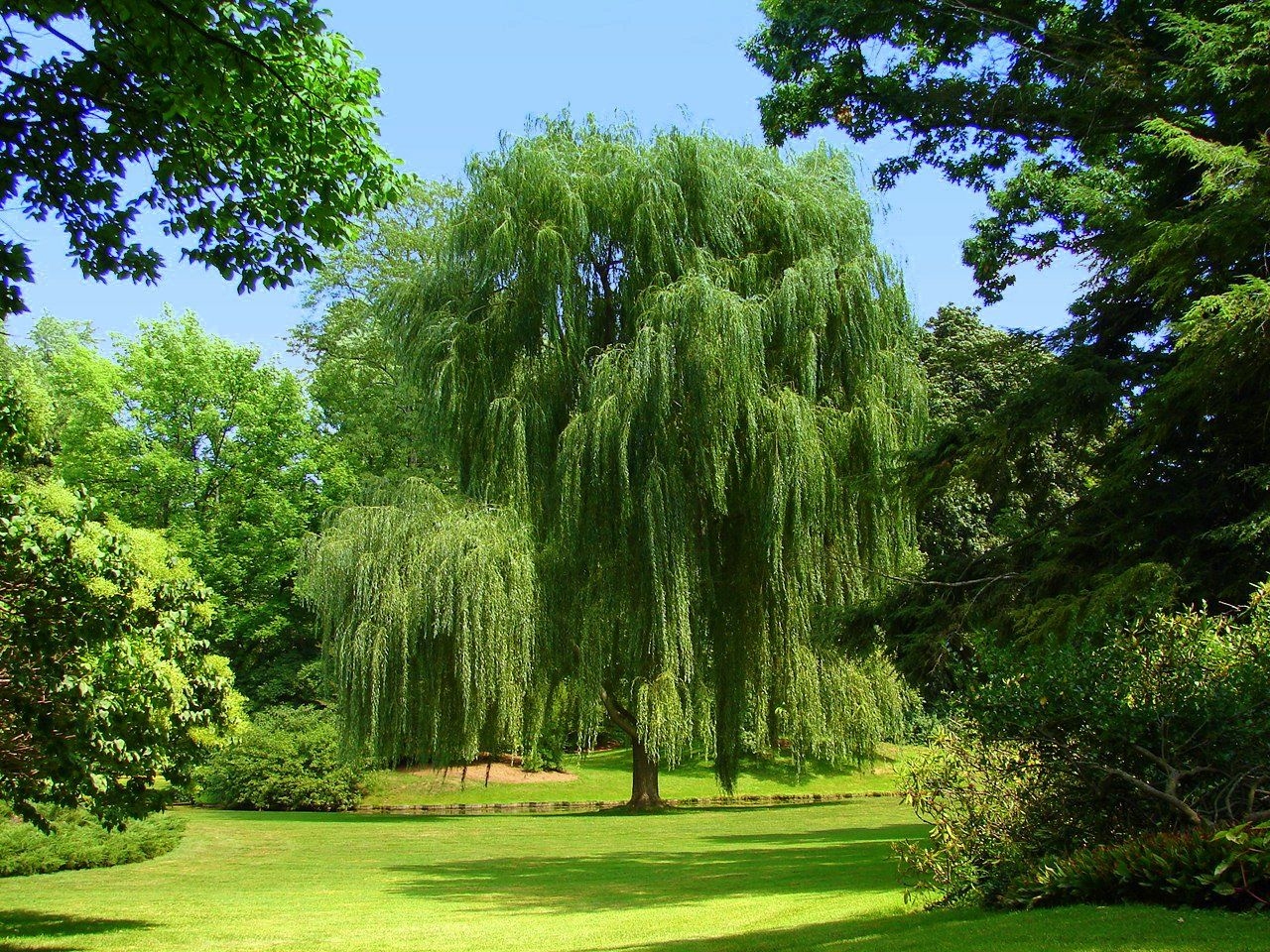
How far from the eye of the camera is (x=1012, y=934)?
6504mm

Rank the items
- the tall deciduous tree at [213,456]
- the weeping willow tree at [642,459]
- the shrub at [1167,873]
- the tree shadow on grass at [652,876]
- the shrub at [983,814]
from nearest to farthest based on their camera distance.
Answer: the shrub at [1167,873]
the shrub at [983,814]
the tree shadow on grass at [652,876]
the weeping willow tree at [642,459]
the tall deciduous tree at [213,456]

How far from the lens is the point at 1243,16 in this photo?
9.04m

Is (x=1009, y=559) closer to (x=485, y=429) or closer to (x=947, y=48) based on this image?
(x=947, y=48)

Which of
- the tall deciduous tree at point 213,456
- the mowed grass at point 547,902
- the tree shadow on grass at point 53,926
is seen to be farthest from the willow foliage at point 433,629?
the tall deciduous tree at point 213,456

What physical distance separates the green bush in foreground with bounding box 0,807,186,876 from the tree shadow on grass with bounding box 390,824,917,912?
3.94m

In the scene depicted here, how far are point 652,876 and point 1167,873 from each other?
7.18 m

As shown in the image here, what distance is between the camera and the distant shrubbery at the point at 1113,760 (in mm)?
7215

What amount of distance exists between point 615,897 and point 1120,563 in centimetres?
585

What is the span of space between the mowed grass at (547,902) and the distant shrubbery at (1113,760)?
36 cm

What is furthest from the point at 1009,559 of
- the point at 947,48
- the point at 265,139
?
the point at 265,139

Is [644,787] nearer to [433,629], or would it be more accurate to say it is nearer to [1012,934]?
[433,629]

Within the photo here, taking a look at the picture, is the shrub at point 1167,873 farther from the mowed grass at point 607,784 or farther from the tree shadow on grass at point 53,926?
the mowed grass at point 607,784

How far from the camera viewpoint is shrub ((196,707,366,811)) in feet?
85.9

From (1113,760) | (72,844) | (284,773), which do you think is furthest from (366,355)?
(1113,760)
